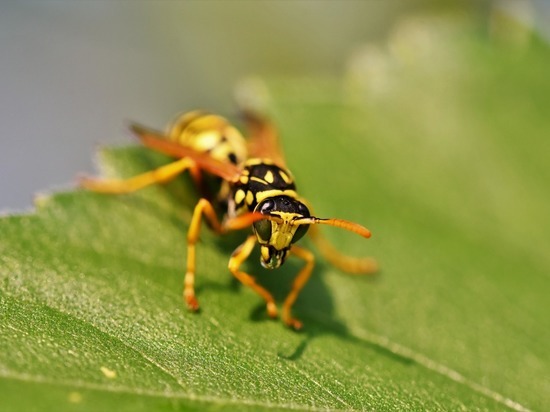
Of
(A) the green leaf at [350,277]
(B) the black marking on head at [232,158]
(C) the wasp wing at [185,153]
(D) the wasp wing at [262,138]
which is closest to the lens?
(A) the green leaf at [350,277]

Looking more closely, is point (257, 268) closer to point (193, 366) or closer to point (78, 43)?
point (193, 366)

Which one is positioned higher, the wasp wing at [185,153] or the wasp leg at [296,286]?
the wasp wing at [185,153]

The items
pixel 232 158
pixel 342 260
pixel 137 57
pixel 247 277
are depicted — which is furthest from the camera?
pixel 137 57

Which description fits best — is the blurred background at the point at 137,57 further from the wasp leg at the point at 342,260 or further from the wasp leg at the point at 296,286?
the wasp leg at the point at 296,286

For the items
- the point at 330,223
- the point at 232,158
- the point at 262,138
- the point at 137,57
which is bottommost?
the point at 330,223

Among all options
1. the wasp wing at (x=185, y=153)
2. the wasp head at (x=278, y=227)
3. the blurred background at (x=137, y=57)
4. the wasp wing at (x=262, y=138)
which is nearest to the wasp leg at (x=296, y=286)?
the wasp head at (x=278, y=227)

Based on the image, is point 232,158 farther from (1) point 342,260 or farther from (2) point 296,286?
(2) point 296,286

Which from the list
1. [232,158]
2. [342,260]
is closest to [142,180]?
[232,158]
